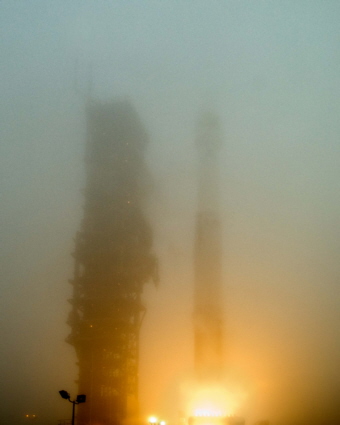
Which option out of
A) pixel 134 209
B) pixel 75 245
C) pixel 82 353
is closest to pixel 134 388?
pixel 82 353

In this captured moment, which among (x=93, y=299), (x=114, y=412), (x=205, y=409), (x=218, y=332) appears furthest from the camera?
(x=218, y=332)

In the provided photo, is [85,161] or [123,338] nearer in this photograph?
[123,338]

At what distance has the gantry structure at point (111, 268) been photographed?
6625cm

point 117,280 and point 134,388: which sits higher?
point 117,280

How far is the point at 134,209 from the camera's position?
256 feet

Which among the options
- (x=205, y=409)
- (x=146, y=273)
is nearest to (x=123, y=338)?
(x=146, y=273)

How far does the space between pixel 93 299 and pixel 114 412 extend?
55.9ft

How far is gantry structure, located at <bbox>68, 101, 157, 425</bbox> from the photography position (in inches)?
2608

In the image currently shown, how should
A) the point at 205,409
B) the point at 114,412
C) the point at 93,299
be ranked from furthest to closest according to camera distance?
the point at 93,299
the point at 114,412
the point at 205,409

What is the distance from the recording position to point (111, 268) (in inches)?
2862

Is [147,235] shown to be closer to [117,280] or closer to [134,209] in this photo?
[134,209]

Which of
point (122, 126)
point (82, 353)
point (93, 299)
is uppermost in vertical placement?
point (122, 126)

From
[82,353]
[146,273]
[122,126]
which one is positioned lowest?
Answer: [82,353]

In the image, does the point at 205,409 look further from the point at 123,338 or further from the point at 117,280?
the point at 117,280
